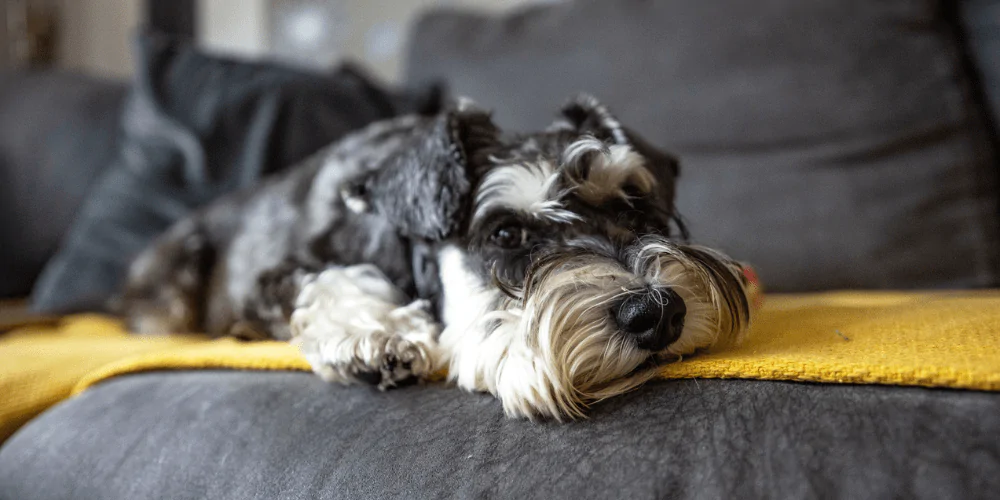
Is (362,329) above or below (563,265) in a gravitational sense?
below

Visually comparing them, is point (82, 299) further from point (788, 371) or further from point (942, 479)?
point (942, 479)

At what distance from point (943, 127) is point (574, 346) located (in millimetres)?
1918

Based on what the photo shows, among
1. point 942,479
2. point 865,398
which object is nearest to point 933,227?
point 865,398

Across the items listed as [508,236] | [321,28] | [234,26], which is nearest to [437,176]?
[508,236]

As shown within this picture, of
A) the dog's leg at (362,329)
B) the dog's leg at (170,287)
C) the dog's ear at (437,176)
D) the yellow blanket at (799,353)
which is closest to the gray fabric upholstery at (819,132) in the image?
the yellow blanket at (799,353)

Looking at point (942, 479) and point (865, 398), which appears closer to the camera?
point (942, 479)

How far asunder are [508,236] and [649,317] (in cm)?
49

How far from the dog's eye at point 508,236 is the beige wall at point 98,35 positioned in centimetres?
529

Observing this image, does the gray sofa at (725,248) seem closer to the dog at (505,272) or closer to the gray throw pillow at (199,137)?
the dog at (505,272)

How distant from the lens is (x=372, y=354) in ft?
5.38

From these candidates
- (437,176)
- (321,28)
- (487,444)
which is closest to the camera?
(487,444)

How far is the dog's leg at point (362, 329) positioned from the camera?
5.40 feet

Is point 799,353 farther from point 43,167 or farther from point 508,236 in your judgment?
point 43,167

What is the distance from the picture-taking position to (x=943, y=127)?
8.30ft
